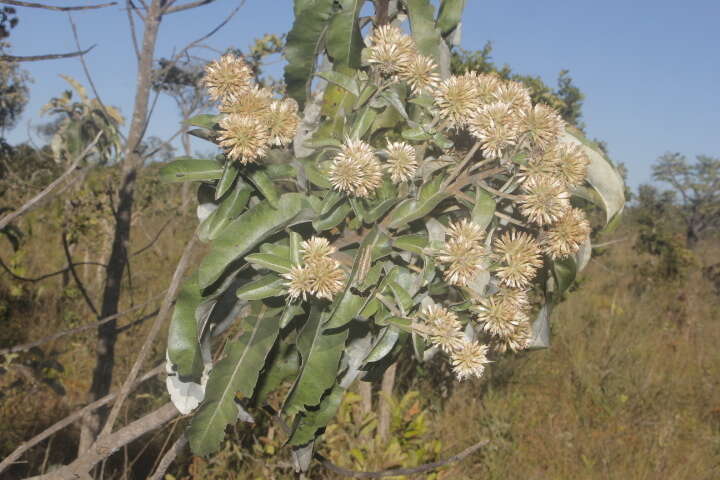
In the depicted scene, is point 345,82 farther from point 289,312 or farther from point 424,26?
point 289,312

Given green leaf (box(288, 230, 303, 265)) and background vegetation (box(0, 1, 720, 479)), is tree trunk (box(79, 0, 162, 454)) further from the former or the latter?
green leaf (box(288, 230, 303, 265))

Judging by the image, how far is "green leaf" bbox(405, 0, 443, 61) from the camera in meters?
0.88

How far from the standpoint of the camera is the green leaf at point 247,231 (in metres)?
0.71

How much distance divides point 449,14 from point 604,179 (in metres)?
0.40

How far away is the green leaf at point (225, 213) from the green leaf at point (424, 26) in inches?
15.9

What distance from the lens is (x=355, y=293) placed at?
746 millimetres

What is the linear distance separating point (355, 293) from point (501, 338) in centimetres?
25

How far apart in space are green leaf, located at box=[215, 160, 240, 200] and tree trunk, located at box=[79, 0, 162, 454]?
83 centimetres

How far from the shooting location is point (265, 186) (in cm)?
76

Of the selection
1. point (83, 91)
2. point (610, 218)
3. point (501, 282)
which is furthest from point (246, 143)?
point (83, 91)

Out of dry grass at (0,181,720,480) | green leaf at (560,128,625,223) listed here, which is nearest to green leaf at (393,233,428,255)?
green leaf at (560,128,625,223)

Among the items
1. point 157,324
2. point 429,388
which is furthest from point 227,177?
point 429,388

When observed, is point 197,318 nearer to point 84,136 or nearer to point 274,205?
point 274,205

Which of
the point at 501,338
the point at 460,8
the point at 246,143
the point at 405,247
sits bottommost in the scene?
the point at 501,338
